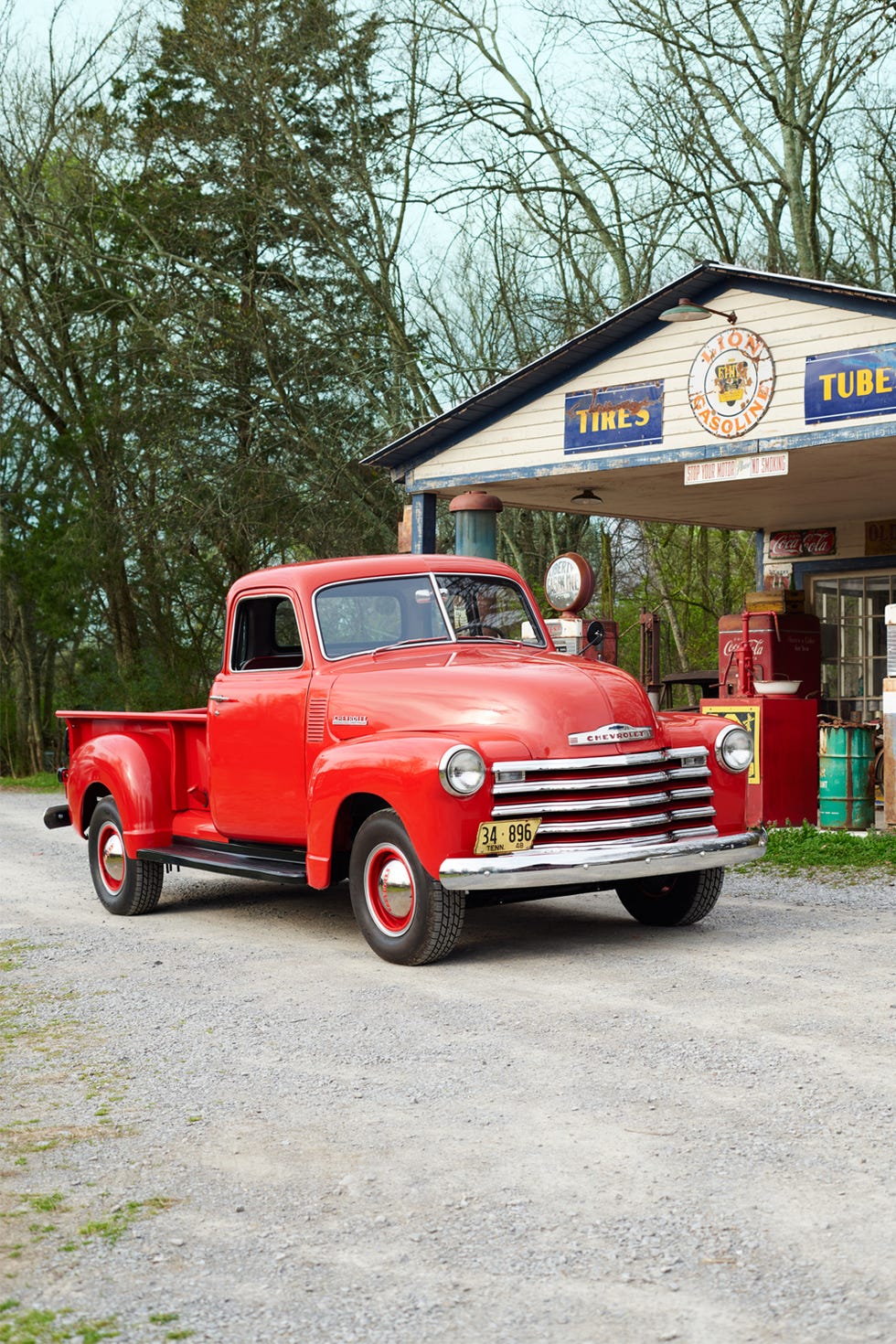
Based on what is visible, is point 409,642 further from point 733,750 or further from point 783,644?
point 783,644

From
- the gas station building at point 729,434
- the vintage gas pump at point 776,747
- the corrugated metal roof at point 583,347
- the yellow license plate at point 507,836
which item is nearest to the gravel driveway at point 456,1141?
the yellow license plate at point 507,836

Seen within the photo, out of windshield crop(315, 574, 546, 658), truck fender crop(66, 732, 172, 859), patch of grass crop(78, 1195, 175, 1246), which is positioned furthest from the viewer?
truck fender crop(66, 732, 172, 859)

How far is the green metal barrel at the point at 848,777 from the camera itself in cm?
1229

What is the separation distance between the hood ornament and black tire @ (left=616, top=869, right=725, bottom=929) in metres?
0.88

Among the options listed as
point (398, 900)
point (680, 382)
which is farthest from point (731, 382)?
point (398, 900)

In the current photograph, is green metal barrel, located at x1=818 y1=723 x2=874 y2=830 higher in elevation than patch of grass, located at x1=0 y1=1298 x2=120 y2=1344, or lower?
higher

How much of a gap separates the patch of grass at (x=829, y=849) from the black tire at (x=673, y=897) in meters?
2.62

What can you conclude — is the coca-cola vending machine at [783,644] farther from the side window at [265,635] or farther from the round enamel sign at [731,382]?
the side window at [265,635]

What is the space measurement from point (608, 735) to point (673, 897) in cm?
133

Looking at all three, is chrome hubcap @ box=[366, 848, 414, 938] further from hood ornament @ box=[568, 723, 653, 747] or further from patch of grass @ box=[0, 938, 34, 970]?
patch of grass @ box=[0, 938, 34, 970]

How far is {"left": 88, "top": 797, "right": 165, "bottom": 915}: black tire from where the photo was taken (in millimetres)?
9062

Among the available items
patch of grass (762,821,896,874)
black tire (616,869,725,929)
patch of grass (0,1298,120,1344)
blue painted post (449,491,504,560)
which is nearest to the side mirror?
black tire (616,869,725,929)

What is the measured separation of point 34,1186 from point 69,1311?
880 mm

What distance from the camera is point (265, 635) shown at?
8.66 meters
